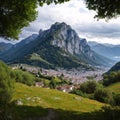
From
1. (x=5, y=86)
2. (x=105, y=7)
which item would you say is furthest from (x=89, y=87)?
(x=105, y=7)

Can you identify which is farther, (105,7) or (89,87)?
(89,87)

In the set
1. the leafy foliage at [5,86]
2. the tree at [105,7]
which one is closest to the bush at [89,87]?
the leafy foliage at [5,86]

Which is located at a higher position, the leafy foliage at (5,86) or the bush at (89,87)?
the leafy foliage at (5,86)

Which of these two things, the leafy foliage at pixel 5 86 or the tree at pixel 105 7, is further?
the leafy foliage at pixel 5 86

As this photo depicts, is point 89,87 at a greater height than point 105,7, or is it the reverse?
point 105,7

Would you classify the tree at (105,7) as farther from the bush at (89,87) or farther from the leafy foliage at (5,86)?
the bush at (89,87)

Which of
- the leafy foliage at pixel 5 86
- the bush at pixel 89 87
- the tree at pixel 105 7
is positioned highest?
the tree at pixel 105 7

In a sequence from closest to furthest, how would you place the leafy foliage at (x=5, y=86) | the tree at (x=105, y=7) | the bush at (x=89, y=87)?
the tree at (x=105, y=7), the leafy foliage at (x=5, y=86), the bush at (x=89, y=87)

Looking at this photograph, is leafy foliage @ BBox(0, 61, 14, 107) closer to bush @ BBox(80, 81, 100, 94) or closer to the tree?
the tree

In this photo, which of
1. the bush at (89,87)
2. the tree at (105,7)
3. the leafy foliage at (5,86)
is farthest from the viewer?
the bush at (89,87)

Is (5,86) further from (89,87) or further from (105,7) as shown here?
(89,87)

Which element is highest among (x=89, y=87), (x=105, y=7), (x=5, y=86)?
(x=105, y=7)

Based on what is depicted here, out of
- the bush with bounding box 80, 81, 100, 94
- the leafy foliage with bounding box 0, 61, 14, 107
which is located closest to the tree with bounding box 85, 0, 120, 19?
the leafy foliage with bounding box 0, 61, 14, 107

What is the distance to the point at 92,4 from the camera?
34.1 meters
